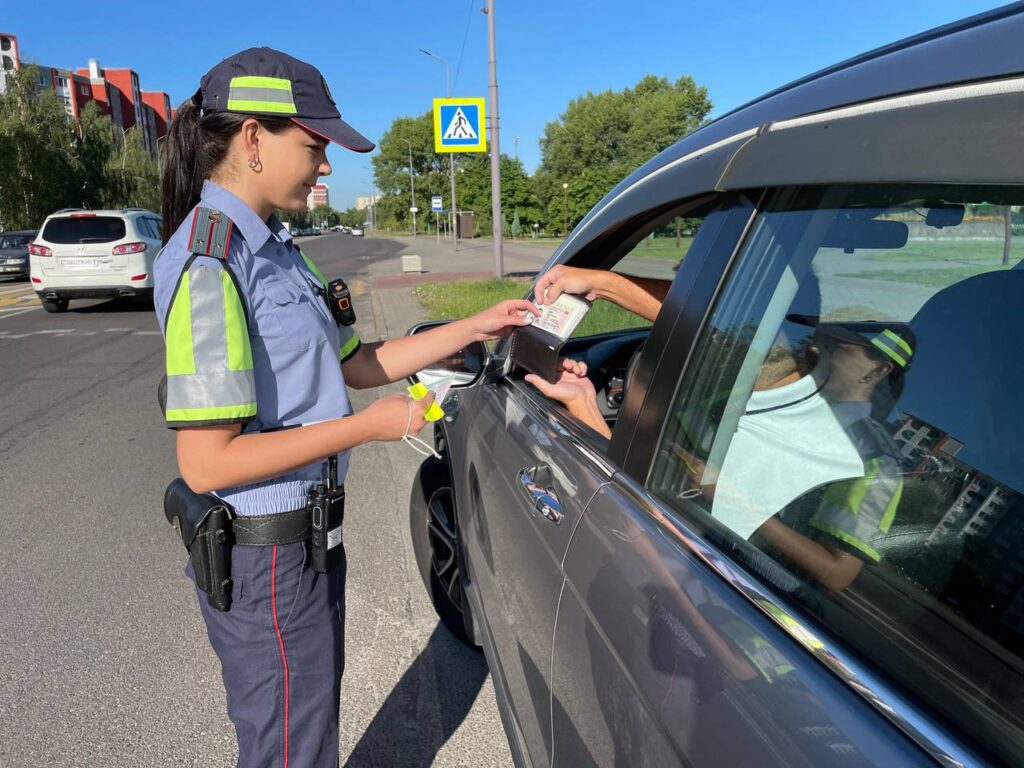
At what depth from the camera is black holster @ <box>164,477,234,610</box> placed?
155 centimetres

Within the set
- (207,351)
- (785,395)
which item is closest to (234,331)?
(207,351)

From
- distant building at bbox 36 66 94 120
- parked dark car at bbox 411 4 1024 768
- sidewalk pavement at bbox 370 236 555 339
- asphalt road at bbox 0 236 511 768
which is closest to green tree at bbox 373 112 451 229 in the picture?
distant building at bbox 36 66 94 120

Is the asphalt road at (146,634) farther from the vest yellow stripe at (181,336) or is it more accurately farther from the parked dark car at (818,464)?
the vest yellow stripe at (181,336)

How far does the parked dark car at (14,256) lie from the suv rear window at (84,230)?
8621 millimetres

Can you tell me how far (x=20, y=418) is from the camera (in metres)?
6.58

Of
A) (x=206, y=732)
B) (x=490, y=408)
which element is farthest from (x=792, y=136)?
(x=206, y=732)

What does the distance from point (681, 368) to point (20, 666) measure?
2.93 meters

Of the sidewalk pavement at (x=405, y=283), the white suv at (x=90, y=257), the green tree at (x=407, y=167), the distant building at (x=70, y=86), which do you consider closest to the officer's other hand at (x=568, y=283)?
the sidewalk pavement at (x=405, y=283)

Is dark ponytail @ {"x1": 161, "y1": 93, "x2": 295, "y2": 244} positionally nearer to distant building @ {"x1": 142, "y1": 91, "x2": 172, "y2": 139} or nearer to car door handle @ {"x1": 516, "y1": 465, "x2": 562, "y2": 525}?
car door handle @ {"x1": 516, "y1": 465, "x2": 562, "y2": 525}

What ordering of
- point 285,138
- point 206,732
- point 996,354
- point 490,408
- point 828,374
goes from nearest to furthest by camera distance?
point 996,354 → point 828,374 → point 285,138 → point 490,408 → point 206,732

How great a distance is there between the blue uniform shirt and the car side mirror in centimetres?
70

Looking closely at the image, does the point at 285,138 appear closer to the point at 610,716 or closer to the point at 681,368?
the point at 681,368

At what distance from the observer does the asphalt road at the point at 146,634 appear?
256cm

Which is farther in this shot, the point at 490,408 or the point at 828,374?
the point at 490,408
